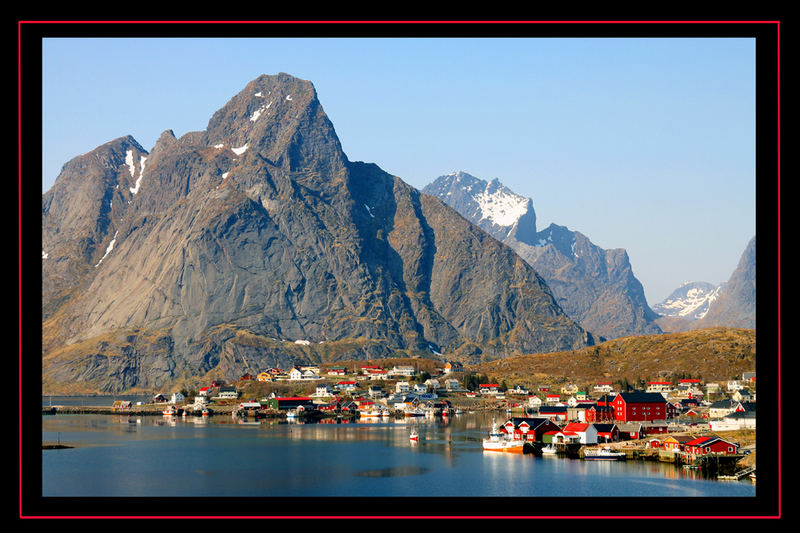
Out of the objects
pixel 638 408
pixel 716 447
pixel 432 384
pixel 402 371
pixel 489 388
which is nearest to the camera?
pixel 716 447

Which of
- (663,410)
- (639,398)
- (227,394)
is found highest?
(639,398)

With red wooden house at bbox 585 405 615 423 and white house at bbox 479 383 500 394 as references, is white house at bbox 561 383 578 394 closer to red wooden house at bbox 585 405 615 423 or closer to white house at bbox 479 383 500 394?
white house at bbox 479 383 500 394

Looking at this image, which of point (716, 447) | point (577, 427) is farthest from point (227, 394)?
point (716, 447)

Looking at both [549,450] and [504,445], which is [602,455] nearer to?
[549,450]

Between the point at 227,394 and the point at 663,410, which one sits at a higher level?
the point at 663,410

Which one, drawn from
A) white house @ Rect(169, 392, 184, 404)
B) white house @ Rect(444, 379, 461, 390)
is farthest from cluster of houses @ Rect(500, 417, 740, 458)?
white house @ Rect(169, 392, 184, 404)
